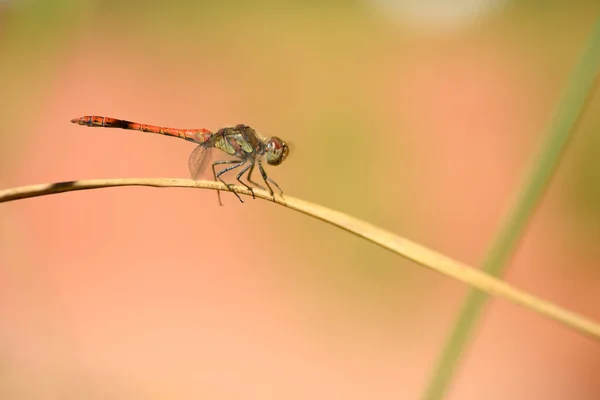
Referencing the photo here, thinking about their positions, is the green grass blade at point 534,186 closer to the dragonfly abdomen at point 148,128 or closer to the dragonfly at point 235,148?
the dragonfly at point 235,148

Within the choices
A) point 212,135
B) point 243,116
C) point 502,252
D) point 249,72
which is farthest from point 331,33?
point 502,252

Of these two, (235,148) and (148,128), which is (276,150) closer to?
(235,148)

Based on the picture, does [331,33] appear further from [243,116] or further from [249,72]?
[243,116]

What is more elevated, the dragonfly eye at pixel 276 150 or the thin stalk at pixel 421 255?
the dragonfly eye at pixel 276 150

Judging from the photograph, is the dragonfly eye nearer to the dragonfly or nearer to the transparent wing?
the dragonfly

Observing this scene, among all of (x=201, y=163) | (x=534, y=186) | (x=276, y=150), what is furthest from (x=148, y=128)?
(x=534, y=186)

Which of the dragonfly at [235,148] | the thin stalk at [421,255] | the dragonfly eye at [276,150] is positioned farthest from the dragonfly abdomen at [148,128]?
the thin stalk at [421,255]
